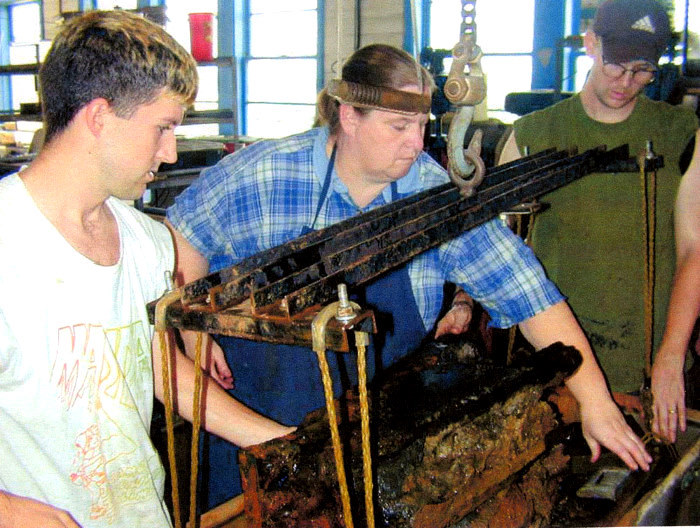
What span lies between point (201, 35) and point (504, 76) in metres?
2.54

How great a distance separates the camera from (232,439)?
52.1 inches

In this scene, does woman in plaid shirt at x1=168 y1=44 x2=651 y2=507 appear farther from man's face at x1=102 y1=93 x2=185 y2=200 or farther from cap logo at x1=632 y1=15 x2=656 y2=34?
cap logo at x1=632 y1=15 x2=656 y2=34

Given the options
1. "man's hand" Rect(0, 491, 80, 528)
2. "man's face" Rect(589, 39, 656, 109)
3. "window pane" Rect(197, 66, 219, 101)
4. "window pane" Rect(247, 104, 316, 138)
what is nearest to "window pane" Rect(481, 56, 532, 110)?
"window pane" Rect(247, 104, 316, 138)

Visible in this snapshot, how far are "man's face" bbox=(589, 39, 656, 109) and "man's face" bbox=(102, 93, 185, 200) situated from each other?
1.32 meters

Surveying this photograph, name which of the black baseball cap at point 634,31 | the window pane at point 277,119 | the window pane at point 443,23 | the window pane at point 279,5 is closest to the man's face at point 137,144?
the black baseball cap at point 634,31

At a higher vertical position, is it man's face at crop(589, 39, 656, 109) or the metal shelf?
the metal shelf

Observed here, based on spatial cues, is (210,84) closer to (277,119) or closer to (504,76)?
(277,119)

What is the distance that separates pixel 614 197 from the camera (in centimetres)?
204

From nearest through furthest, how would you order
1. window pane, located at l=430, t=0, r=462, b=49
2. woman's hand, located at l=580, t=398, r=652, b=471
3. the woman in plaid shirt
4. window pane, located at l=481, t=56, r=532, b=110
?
1. woman's hand, located at l=580, t=398, r=652, b=471
2. the woman in plaid shirt
3. window pane, located at l=481, t=56, r=532, b=110
4. window pane, located at l=430, t=0, r=462, b=49

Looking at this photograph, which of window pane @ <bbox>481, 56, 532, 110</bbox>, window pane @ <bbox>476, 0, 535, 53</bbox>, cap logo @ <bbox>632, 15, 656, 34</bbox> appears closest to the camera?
cap logo @ <bbox>632, 15, 656, 34</bbox>

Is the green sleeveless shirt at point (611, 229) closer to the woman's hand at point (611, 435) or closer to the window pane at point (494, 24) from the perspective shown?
the woman's hand at point (611, 435)

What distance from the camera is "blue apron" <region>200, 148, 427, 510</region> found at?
1.68 metres

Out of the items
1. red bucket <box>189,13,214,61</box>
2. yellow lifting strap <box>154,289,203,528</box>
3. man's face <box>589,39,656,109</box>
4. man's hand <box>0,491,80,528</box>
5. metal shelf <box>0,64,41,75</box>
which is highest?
red bucket <box>189,13,214,61</box>

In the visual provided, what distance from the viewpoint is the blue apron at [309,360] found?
5.50 feet
